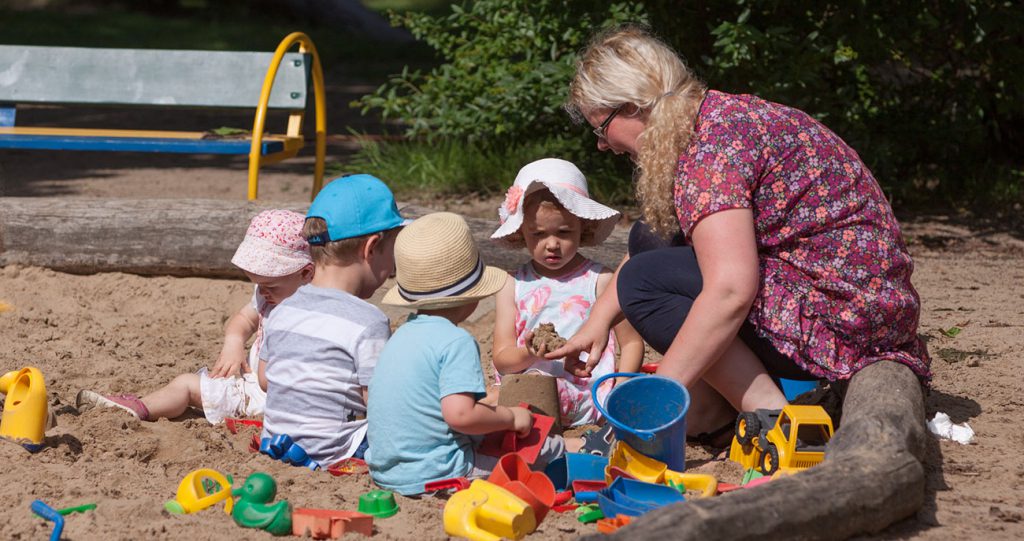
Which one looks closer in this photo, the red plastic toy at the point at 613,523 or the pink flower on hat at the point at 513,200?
the red plastic toy at the point at 613,523

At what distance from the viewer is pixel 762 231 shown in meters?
3.06

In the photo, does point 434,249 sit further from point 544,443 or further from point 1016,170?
point 1016,170

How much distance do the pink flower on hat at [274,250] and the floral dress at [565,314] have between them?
2.33ft

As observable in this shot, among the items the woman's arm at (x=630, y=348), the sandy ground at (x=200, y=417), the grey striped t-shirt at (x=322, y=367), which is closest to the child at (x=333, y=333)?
the grey striped t-shirt at (x=322, y=367)

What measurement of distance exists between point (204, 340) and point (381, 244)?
160 centimetres

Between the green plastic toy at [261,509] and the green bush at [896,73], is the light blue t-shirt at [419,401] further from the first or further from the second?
the green bush at [896,73]

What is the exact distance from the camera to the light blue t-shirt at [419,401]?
108 inches

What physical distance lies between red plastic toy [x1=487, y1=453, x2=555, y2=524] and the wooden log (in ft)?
7.91

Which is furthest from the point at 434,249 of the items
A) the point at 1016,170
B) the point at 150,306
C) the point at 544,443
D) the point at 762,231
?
the point at 1016,170

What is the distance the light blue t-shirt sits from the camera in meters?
2.76

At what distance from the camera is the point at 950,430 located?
130 inches

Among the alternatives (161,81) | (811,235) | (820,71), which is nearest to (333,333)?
(811,235)

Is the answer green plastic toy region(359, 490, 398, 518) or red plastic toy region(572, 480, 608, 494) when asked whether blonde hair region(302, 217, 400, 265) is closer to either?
green plastic toy region(359, 490, 398, 518)

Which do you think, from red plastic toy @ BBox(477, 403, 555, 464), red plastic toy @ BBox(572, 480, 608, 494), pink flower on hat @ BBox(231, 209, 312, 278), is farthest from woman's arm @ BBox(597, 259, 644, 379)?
pink flower on hat @ BBox(231, 209, 312, 278)
